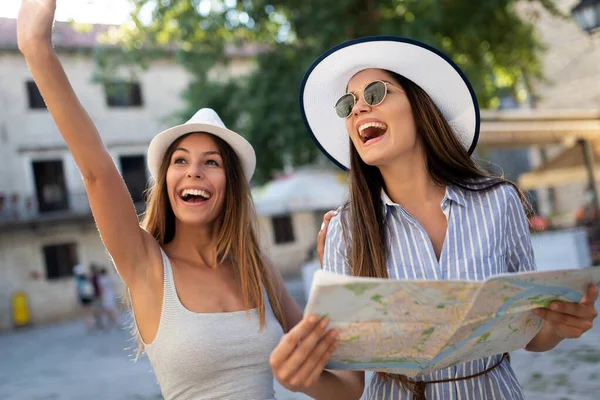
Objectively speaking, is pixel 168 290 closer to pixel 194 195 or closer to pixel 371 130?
pixel 194 195

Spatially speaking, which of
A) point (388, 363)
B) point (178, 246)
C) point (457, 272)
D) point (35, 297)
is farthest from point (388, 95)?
point (35, 297)

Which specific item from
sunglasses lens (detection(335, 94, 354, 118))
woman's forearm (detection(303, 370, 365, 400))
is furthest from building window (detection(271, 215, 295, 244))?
woman's forearm (detection(303, 370, 365, 400))

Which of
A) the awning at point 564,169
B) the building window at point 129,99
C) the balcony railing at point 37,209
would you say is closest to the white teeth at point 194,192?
the awning at point 564,169

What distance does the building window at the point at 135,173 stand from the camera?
2627 cm

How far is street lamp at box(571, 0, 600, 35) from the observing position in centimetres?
689

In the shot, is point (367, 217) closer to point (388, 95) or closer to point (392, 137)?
point (392, 137)

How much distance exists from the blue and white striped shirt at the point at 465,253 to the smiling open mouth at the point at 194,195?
26.1 inches

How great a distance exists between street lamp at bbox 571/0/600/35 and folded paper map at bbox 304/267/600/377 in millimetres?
6171

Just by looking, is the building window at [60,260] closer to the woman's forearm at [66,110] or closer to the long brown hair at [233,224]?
the long brown hair at [233,224]

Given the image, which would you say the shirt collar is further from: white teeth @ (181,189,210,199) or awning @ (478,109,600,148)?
awning @ (478,109,600,148)

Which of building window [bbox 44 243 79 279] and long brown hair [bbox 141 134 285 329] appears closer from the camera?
long brown hair [bbox 141 134 285 329]

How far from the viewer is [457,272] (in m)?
1.90

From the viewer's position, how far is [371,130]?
6.70 ft

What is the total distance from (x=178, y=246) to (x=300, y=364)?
1.27 meters
